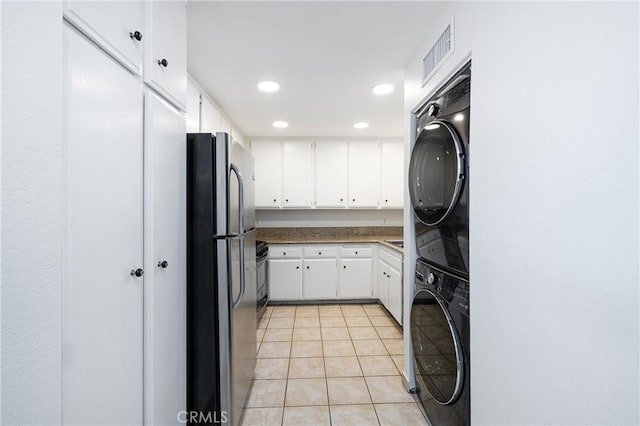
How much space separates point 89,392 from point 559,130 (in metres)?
1.40

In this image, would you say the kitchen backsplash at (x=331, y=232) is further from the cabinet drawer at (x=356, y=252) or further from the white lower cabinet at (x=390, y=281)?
the white lower cabinet at (x=390, y=281)

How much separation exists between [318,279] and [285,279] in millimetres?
437

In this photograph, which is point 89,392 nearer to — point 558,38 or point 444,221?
point 444,221

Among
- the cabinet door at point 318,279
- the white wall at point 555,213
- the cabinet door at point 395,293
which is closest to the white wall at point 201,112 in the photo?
the white wall at point 555,213

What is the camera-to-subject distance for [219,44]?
1.65 meters

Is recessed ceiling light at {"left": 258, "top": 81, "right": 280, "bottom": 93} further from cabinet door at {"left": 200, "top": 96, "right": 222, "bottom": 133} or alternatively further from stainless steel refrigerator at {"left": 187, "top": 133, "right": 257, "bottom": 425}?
stainless steel refrigerator at {"left": 187, "top": 133, "right": 257, "bottom": 425}

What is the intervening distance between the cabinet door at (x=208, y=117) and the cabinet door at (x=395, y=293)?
Answer: 227 cm

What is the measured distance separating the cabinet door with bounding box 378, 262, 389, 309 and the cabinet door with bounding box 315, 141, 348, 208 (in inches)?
41.4

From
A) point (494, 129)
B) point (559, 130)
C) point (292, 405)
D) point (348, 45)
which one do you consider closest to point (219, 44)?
point (348, 45)

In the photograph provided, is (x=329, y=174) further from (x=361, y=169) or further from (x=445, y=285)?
(x=445, y=285)

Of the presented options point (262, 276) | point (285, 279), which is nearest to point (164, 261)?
point (262, 276)

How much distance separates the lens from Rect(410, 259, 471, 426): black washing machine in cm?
119

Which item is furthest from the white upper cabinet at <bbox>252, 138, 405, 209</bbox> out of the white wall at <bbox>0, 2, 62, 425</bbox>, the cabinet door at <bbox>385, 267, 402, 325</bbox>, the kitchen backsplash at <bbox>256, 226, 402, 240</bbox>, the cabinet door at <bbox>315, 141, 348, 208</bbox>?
the white wall at <bbox>0, 2, 62, 425</bbox>
